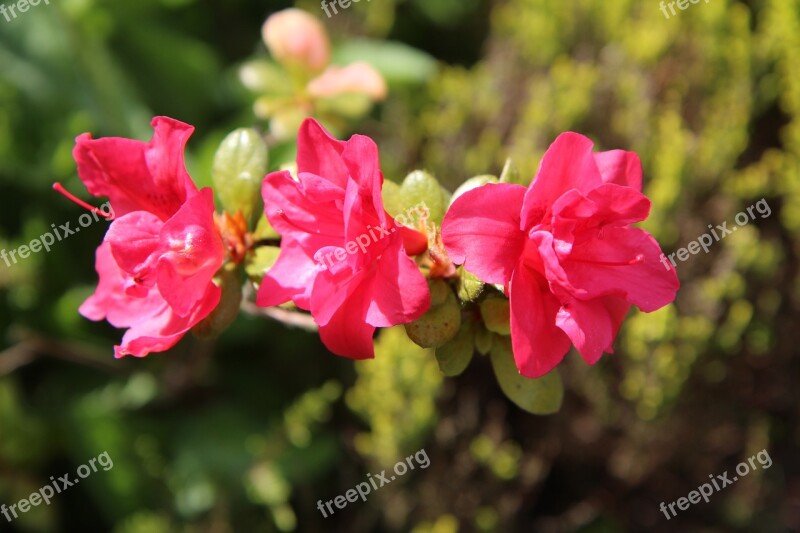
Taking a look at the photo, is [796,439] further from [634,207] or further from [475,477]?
[634,207]

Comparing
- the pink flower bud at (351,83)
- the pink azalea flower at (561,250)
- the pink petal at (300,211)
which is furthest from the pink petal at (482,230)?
the pink flower bud at (351,83)

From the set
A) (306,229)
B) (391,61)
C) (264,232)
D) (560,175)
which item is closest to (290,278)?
(306,229)

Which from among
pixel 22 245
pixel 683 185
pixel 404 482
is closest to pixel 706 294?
pixel 683 185

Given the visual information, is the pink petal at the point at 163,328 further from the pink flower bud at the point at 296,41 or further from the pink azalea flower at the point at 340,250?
the pink flower bud at the point at 296,41

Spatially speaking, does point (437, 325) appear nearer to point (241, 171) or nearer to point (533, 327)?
point (533, 327)

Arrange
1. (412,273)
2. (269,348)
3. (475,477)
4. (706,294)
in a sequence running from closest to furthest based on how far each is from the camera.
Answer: (412,273) < (706,294) < (475,477) < (269,348)

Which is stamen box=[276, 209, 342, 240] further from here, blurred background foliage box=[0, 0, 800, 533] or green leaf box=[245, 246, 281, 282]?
blurred background foliage box=[0, 0, 800, 533]
